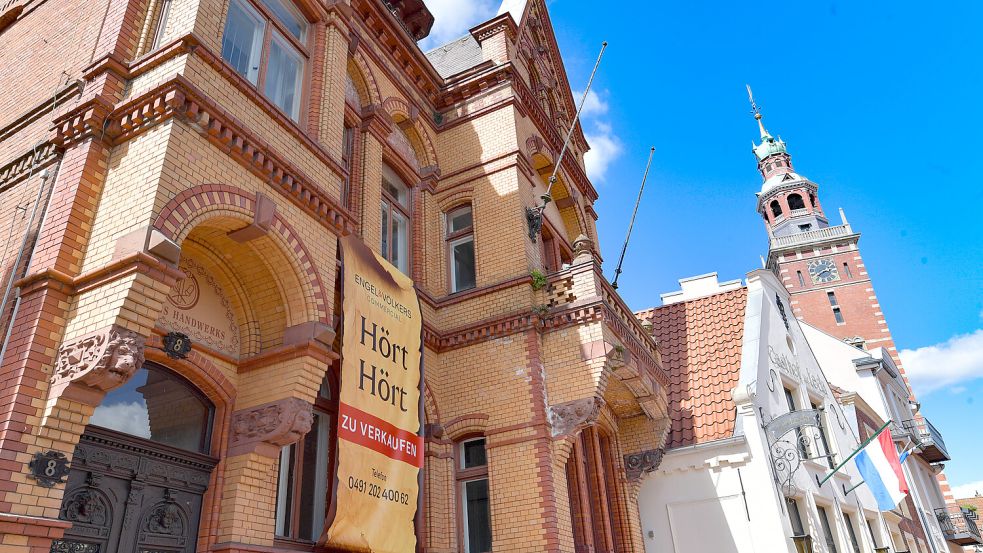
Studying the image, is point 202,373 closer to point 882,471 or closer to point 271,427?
point 271,427

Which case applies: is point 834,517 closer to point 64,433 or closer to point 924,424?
Result: point 64,433

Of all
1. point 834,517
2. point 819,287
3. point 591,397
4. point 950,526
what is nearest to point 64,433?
point 591,397

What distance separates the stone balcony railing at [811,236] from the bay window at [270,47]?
2677 inches

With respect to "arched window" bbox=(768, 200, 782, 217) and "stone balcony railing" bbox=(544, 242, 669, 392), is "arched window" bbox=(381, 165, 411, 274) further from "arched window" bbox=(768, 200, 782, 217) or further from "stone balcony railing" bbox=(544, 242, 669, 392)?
"arched window" bbox=(768, 200, 782, 217)

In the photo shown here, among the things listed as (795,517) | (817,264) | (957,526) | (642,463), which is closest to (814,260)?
(817,264)

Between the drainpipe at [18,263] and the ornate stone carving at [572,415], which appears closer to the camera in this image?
the drainpipe at [18,263]

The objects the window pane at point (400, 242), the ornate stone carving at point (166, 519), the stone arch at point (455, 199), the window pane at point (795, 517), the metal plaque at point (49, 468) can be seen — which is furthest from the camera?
the stone arch at point (455, 199)

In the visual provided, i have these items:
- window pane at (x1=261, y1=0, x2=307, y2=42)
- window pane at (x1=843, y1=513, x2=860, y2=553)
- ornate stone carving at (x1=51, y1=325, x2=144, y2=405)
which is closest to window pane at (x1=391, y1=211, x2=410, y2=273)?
window pane at (x1=261, y1=0, x2=307, y2=42)

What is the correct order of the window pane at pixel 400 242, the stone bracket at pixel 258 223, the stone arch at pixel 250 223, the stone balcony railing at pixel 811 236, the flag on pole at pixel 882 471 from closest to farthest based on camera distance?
the stone arch at pixel 250 223
the stone bracket at pixel 258 223
the window pane at pixel 400 242
the flag on pole at pixel 882 471
the stone balcony railing at pixel 811 236

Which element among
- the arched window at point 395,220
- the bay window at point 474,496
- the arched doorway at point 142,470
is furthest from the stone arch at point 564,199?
the arched doorway at point 142,470

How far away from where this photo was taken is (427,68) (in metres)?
14.6

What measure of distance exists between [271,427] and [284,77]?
4.81m

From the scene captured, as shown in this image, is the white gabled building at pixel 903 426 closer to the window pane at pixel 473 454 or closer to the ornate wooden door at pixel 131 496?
the window pane at pixel 473 454

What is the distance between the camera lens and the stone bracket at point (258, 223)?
23.9ft
